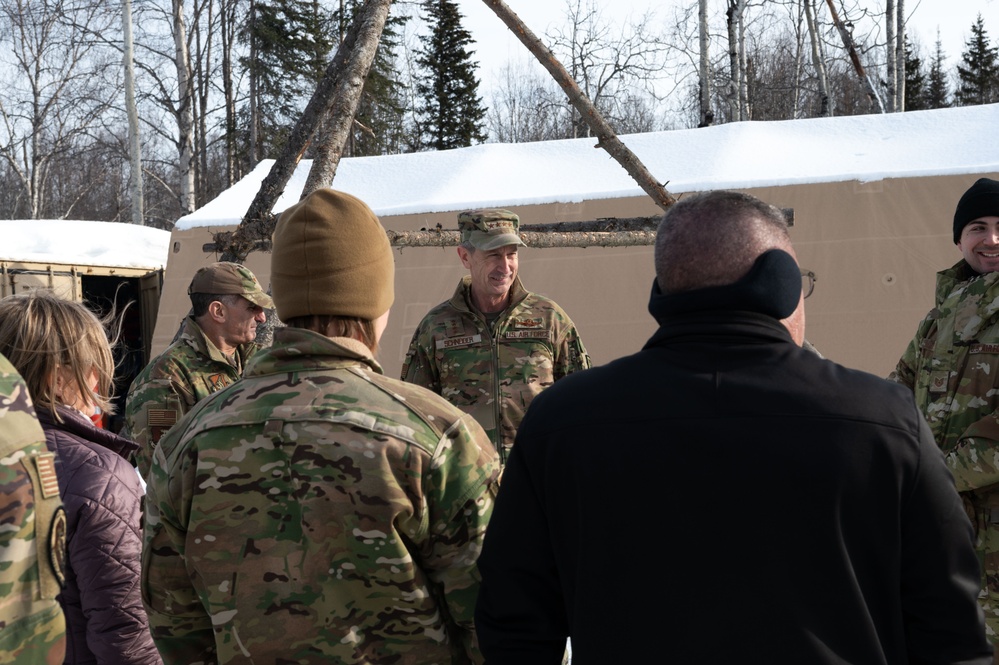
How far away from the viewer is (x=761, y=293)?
1.55m

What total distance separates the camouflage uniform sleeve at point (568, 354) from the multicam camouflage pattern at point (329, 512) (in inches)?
102

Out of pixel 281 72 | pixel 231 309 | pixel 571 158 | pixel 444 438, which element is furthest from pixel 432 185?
pixel 281 72

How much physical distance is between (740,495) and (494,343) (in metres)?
2.90

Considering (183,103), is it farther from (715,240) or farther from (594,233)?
(715,240)

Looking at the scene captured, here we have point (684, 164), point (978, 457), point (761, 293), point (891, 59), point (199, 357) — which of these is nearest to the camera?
point (761, 293)

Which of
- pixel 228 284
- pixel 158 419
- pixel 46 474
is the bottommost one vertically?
pixel 158 419

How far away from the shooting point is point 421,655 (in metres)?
1.80

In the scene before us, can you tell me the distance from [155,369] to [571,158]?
6.27 m

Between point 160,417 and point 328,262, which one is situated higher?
point 328,262

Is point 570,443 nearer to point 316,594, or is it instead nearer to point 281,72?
point 316,594

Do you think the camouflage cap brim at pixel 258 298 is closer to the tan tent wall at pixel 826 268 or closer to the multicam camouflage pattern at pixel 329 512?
the multicam camouflage pattern at pixel 329 512

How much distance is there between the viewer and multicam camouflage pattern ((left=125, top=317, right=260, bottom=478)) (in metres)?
3.90

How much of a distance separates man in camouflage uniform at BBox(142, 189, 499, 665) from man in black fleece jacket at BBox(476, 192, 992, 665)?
216 millimetres

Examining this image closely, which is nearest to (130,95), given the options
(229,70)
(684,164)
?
(229,70)
